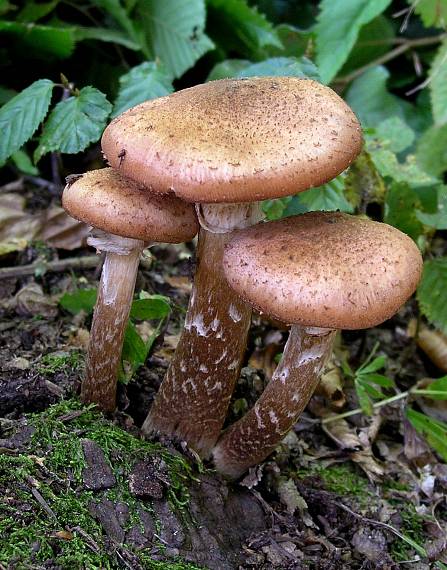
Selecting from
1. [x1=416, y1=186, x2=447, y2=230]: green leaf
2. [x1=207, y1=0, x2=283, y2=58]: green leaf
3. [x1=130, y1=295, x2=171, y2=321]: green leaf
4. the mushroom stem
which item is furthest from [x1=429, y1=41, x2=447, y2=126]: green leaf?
[x1=130, y1=295, x2=171, y2=321]: green leaf

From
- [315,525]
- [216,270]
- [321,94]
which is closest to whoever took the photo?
[321,94]

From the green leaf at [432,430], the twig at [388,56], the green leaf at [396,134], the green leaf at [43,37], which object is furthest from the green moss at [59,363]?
the twig at [388,56]

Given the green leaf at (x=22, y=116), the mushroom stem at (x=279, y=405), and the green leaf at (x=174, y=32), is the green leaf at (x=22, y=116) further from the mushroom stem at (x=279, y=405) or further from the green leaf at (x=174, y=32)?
the green leaf at (x=174, y=32)

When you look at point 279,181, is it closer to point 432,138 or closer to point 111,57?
point 432,138

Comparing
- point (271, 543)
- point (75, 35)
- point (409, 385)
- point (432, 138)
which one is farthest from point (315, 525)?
point (75, 35)

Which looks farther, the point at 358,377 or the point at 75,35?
the point at 75,35

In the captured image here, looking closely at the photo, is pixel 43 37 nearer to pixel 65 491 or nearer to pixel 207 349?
pixel 207 349

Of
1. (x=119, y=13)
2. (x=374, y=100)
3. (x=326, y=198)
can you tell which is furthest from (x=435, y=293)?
(x=119, y=13)
